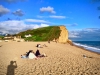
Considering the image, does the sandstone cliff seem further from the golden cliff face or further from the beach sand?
the beach sand

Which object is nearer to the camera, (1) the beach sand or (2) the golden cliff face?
(1) the beach sand

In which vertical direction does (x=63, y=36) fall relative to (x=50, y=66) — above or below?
above

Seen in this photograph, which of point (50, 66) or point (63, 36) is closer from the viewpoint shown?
point (50, 66)

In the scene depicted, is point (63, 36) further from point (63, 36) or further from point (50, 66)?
point (50, 66)

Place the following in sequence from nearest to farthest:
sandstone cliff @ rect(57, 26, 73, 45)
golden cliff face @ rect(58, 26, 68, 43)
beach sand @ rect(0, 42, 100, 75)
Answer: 1. beach sand @ rect(0, 42, 100, 75)
2. sandstone cliff @ rect(57, 26, 73, 45)
3. golden cliff face @ rect(58, 26, 68, 43)

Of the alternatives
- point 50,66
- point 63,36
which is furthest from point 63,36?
point 50,66

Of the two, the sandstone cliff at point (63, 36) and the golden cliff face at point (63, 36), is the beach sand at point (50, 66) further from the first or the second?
the golden cliff face at point (63, 36)

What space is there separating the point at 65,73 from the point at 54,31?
6282cm

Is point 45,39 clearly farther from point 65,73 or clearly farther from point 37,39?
point 65,73

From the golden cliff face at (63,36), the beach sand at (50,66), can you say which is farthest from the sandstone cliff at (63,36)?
the beach sand at (50,66)

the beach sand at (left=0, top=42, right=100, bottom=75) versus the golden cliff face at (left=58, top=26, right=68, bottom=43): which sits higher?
the golden cliff face at (left=58, top=26, right=68, bottom=43)

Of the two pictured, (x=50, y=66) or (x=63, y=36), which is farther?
(x=63, y=36)

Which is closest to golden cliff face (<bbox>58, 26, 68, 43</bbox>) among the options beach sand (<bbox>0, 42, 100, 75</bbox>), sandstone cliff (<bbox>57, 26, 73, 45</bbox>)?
sandstone cliff (<bbox>57, 26, 73, 45</bbox>)

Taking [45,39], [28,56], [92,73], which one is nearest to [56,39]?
[45,39]
